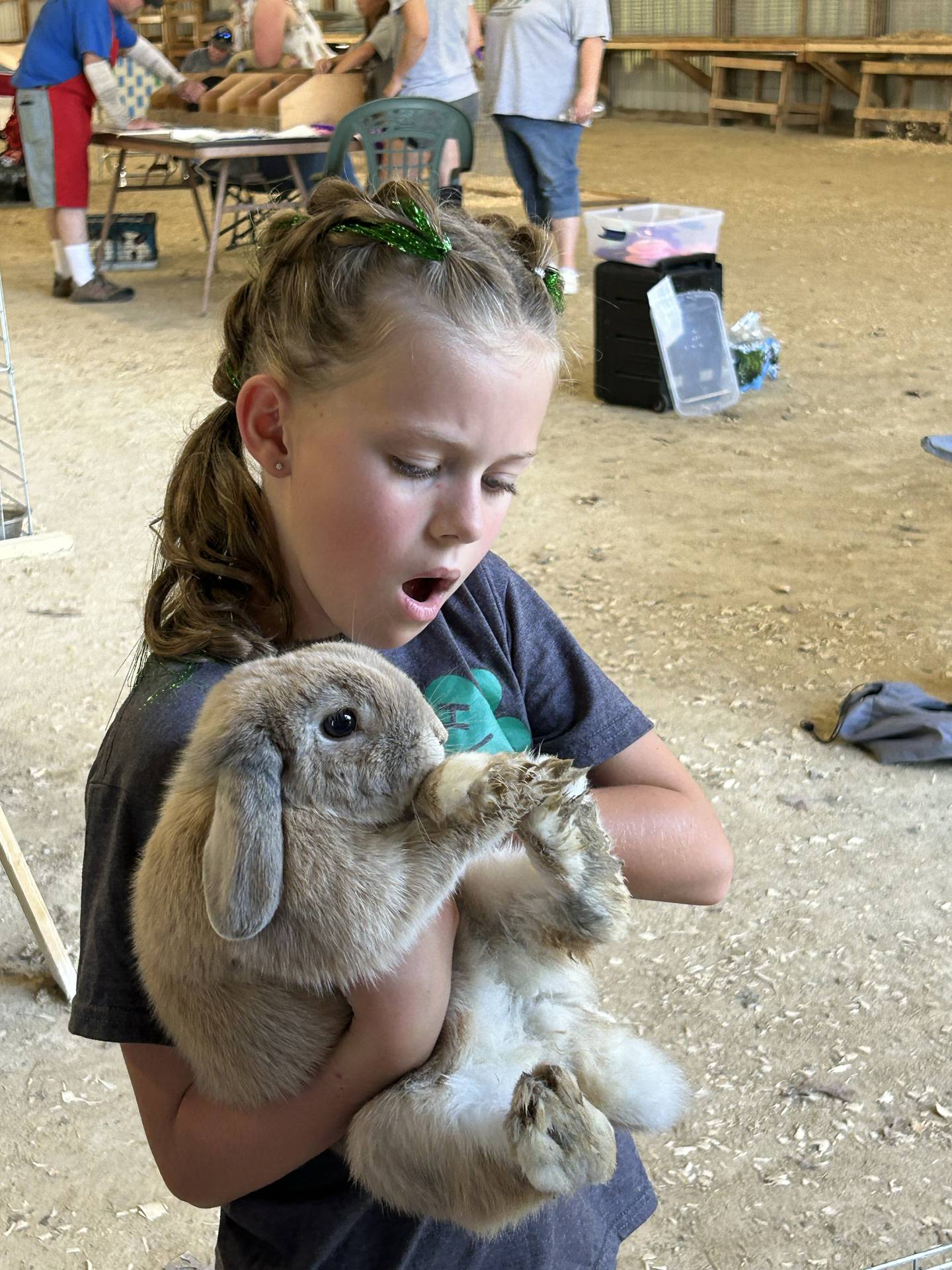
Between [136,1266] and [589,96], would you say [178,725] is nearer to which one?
[136,1266]

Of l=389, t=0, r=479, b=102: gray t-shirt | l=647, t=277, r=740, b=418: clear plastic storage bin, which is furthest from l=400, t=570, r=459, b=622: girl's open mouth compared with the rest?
l=389, t=0, r=479, b=102: gray t-shirt

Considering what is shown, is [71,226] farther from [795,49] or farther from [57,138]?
[795,49]

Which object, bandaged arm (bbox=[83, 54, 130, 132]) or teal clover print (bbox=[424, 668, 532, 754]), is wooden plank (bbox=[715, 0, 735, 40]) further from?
teal clover print (bbox=[424, 668, 532, 754])

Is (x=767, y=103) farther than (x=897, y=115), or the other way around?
(x=767, y=103)

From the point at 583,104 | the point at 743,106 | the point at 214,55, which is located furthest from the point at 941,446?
the point at 743,106

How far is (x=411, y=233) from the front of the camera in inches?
54.6

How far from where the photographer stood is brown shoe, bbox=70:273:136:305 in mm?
8812

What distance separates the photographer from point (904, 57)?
1441cm

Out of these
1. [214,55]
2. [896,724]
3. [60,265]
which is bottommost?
[896,724]

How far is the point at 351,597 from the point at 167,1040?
465 mm

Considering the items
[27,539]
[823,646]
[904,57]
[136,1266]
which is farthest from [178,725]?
[904,57]

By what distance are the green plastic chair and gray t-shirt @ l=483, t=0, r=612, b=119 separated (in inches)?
11.7

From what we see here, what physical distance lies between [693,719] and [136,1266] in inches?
84.4

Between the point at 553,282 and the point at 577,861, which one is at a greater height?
the point at 553,282
